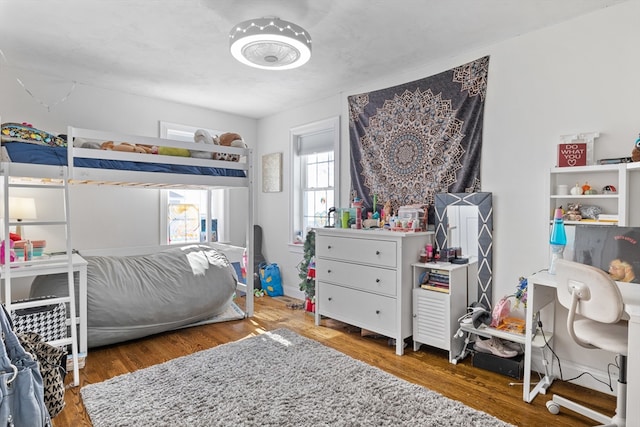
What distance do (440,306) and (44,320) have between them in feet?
9.40

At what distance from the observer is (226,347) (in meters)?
2.93

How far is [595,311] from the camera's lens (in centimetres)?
167

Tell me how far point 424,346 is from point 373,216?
1.27 meters

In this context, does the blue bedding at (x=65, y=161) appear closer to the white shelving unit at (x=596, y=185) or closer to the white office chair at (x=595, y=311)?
the white shelving unit at (x=596, y=185)

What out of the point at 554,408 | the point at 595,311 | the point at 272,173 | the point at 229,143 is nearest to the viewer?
the point at 595,311

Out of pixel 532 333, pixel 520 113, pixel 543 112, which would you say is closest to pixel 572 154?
pixel 543 112

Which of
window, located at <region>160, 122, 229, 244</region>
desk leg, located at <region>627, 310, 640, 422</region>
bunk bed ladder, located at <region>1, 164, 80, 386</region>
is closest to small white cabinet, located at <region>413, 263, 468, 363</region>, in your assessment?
desk leg, located at <region>627, 310, 640, 422</region>

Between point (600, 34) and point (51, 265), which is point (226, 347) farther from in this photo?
point (600, 34)

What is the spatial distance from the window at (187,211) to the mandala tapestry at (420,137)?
6.84 ft

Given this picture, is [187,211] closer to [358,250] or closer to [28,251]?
[28,251]

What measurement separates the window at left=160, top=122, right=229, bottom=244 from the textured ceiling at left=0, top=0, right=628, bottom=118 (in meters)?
0.76

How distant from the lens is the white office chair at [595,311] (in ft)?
5.25

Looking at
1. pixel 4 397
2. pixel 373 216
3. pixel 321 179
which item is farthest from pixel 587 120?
pixel 4 397

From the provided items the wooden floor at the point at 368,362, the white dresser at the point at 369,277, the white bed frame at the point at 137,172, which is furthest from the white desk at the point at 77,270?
the white dresser at the point at 369,277
